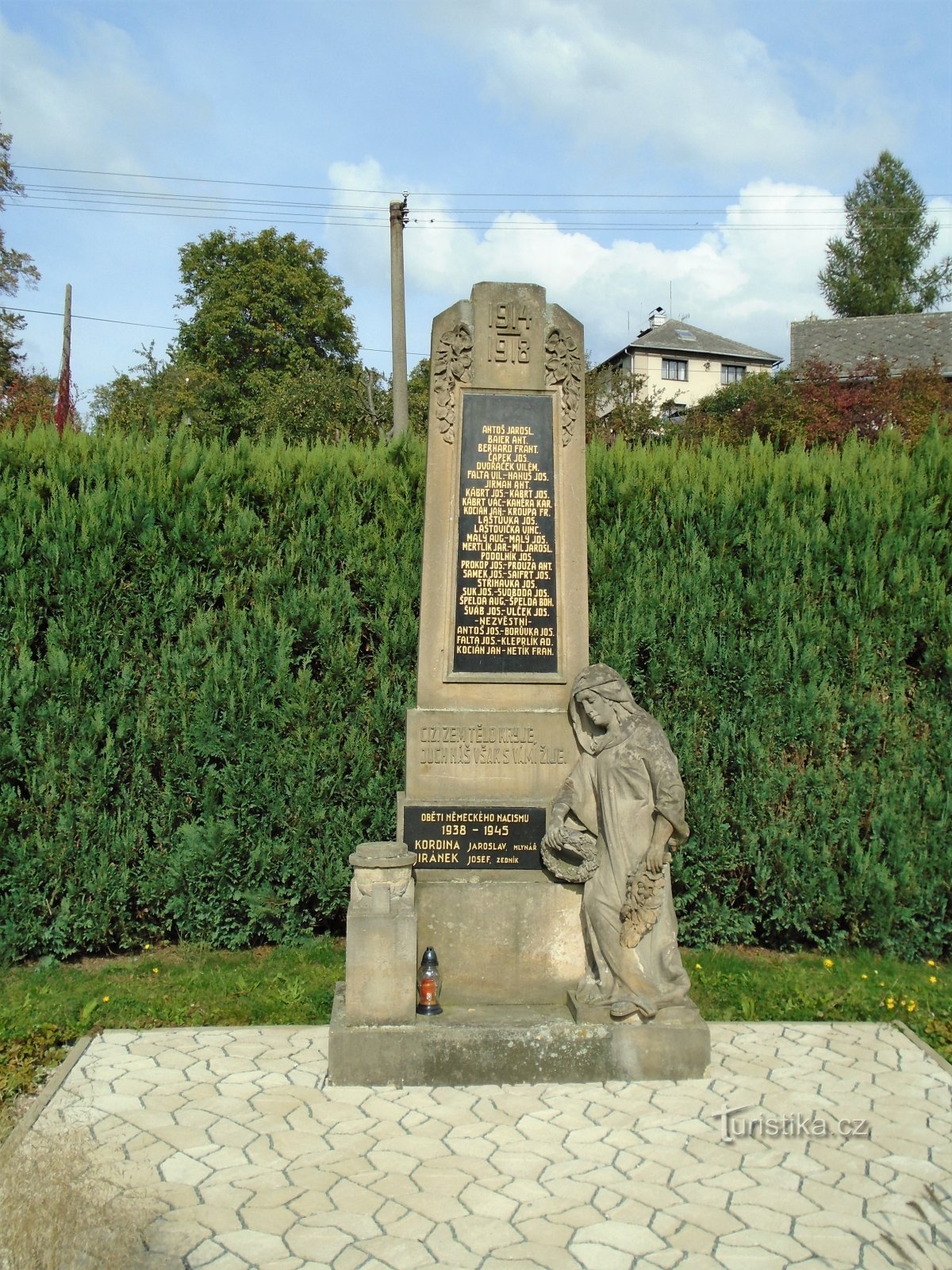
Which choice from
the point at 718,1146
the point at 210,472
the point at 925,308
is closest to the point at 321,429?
the point at 210,472

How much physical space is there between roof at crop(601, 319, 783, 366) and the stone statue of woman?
47465 millimetres

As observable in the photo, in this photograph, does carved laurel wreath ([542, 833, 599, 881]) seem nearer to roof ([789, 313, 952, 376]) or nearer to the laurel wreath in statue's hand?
the laurel wreath in statue's hand

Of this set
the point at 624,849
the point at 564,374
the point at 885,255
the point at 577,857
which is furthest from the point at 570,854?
the point at 885,255

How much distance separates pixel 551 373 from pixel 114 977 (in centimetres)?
471

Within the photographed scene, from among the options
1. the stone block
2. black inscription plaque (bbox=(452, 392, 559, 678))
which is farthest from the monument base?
black inscription plaque (bbox=(452, 392, 559, 678))

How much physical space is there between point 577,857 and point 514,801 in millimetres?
462

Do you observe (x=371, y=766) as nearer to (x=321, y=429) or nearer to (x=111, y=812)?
(x=111, y=812)

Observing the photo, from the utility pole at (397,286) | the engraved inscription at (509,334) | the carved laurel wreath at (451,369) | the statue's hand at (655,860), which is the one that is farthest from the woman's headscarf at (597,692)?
the utility pole at (397,286)

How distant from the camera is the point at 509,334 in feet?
19.7

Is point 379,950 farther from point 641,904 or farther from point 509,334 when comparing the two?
point 509,334

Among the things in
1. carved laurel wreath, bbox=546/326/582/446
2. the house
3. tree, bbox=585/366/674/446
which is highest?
the house

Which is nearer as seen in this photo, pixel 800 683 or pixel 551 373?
pixel 551 373

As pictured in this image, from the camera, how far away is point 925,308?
141 ft

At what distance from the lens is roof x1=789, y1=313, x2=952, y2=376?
33.9 m
